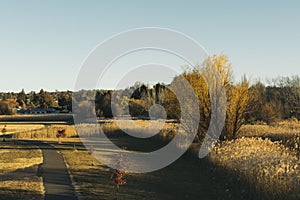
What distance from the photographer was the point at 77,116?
79.4 metres

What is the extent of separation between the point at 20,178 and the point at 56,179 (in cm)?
186

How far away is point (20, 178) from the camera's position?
52.2 ft

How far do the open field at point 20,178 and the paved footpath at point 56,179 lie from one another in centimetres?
30

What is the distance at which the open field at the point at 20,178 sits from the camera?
12.8 metres

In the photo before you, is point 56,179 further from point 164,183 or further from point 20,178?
point 164,183

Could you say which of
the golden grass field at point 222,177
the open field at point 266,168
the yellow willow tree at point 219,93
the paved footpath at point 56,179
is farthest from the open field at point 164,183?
the yellow willow tree at point 219,93

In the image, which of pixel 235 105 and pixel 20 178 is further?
pixel 235 105

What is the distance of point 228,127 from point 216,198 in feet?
36.6

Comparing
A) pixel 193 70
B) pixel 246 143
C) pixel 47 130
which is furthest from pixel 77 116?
pixel 246 143

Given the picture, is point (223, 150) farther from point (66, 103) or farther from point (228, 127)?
point (66, 103)

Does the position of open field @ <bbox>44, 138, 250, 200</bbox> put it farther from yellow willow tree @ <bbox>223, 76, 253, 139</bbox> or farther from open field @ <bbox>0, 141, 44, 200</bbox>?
yellow willow tree @ <bbox>223, 76, 253, 139</bbox>

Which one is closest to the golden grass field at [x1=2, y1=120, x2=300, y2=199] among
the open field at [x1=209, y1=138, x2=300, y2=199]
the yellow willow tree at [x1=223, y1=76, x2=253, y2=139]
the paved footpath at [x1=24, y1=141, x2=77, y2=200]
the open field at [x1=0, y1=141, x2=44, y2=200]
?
the open field at [x1=209, y1=138, x2=300, y2=199]

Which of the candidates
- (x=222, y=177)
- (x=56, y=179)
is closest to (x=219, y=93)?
(x=222, y=177)

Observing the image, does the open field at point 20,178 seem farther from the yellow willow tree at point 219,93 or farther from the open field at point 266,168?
the yellow willow tree at point 219,93
